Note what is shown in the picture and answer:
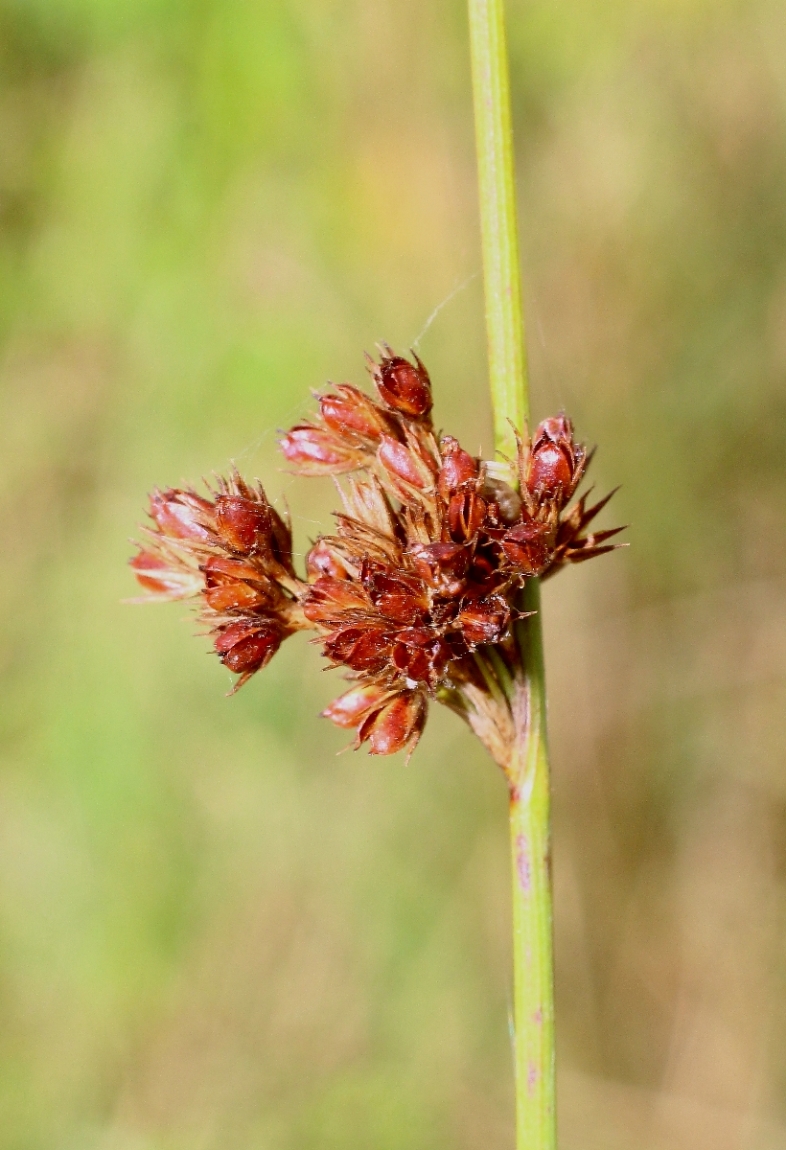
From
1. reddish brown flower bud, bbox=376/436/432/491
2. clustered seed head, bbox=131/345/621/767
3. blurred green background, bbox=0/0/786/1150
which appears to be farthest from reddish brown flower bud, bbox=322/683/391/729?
blurred green background, bbox=0/0/786/1150

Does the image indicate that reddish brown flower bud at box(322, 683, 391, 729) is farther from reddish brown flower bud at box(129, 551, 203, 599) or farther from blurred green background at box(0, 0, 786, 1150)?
blurred green background at box(0, 0, 786, 1150)

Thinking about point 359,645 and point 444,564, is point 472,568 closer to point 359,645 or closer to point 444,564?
point 444,564

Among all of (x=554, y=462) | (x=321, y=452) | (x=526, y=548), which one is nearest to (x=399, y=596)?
(x=526, y=548)

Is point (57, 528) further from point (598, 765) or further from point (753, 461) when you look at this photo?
point (753, 461)

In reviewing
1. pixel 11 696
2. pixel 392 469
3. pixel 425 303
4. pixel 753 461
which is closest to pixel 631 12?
pixel 425 303

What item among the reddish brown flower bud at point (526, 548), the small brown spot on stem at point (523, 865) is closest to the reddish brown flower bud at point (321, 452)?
the reddish brown flower bud at point (526, 548)
